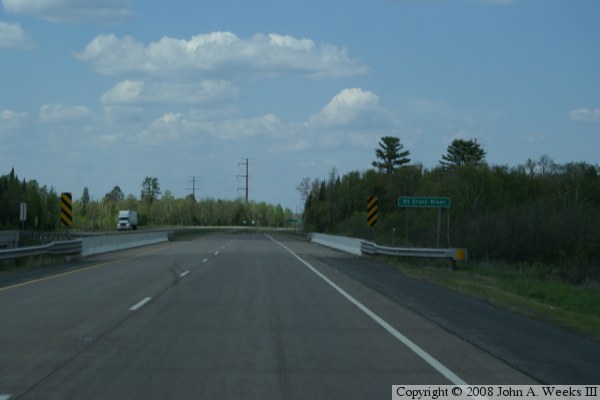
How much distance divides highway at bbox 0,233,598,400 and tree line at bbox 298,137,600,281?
2164cm

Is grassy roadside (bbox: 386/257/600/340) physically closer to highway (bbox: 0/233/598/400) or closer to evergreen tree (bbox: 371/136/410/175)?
highway (bbox: 0/233/598/400)

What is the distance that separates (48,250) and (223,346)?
77.4 feet

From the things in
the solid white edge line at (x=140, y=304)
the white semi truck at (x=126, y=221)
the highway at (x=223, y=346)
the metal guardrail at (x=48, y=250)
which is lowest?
the highway at (x=223, y=346)

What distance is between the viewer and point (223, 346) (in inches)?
428

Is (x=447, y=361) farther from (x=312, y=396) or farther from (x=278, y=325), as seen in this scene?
(x=278, y=325)

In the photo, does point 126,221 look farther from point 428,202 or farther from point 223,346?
point 223,346

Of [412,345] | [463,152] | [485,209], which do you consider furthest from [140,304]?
[463,152]

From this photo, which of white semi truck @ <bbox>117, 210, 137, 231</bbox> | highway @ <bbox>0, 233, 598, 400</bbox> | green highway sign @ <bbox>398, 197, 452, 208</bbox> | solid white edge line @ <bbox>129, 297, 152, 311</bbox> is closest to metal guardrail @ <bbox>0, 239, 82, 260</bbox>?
highway @ <bbox>0, 233, 598, 400</bbox>

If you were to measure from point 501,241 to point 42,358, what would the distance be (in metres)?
35.9

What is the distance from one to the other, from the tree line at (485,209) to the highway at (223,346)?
71.0 ft

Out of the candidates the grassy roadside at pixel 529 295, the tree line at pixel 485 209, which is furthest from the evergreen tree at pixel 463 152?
the grassy roadside at pixel 529 295

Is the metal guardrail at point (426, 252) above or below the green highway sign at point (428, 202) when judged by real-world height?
below

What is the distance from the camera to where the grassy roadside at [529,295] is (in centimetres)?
1543

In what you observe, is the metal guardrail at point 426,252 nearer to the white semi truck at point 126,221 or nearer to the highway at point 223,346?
the highway at point 223,346
